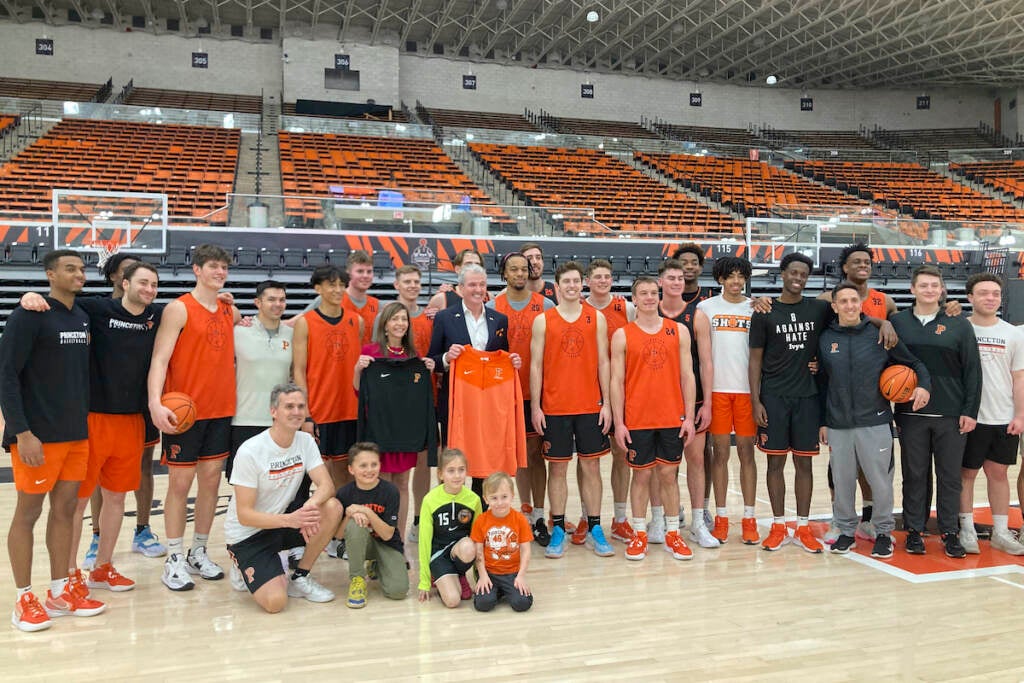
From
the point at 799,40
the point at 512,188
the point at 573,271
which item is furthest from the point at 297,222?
the point at 799,40

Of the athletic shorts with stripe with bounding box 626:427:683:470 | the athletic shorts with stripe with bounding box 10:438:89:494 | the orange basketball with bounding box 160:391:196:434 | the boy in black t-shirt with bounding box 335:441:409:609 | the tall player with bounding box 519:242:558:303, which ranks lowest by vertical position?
the boy in black t-shirt with bounding box 335:441:409:609

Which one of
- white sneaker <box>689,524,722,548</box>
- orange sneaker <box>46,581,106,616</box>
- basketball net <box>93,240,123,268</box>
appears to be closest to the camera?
orange sneaker <box>46,581,106,616</box>

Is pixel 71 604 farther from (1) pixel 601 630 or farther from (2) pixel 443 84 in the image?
(2) pixel 443 84

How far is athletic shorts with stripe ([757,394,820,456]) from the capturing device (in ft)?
14.4

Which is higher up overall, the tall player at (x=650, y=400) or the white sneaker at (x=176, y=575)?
the tall player at (x=650, y=400)

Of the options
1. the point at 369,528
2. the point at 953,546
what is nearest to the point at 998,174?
the point at 953,546

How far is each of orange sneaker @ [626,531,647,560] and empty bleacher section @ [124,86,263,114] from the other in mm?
19833

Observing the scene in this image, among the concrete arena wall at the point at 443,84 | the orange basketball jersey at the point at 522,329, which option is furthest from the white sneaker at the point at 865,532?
the concrete arena wall at the point at 443,84

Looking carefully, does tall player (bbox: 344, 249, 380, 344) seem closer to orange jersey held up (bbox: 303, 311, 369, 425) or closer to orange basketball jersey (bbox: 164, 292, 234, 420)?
orange jersey held up (bbox: 303, 311, 369, 425)

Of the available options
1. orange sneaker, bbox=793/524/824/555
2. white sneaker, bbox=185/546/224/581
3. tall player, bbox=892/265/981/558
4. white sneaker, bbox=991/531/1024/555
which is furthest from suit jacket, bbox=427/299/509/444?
white sneaker, bbox=991/531/1024/555

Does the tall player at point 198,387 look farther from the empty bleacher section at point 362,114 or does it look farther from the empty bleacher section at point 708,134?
the empty bleacher section at point 708,134

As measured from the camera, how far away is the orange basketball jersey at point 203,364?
12.5 ft

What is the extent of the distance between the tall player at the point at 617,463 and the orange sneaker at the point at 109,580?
2.38 meters

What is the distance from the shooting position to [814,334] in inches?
175
